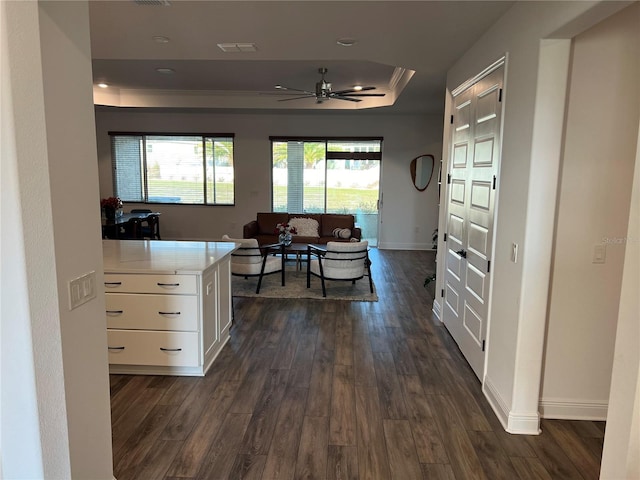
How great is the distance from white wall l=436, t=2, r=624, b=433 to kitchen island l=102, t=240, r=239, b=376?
2081 millimetres

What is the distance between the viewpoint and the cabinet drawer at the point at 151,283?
3168mm

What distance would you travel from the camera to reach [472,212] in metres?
3.62

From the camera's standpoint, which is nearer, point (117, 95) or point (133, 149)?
point (117, 95)

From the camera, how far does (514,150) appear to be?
2.74 meters

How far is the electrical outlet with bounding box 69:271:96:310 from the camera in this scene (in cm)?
169

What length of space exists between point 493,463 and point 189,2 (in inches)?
128

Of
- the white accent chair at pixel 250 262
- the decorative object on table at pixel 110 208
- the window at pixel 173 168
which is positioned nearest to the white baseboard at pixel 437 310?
the white accent chair at pixel 250 262

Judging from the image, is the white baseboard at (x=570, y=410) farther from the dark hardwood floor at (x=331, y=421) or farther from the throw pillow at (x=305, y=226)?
the throw pillow at (x=305, y=226)

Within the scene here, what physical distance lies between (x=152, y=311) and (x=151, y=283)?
213mm

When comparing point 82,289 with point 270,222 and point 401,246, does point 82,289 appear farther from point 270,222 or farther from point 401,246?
point 401,246

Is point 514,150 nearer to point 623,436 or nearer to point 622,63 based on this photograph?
point 622,63

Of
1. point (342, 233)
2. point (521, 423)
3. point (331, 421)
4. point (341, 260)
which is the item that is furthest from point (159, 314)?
point (342, 233)

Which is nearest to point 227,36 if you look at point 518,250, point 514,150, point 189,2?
point 189,2

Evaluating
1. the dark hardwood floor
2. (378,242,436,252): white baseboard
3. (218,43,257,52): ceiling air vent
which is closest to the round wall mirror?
(378,242,436,252): white baseboard
